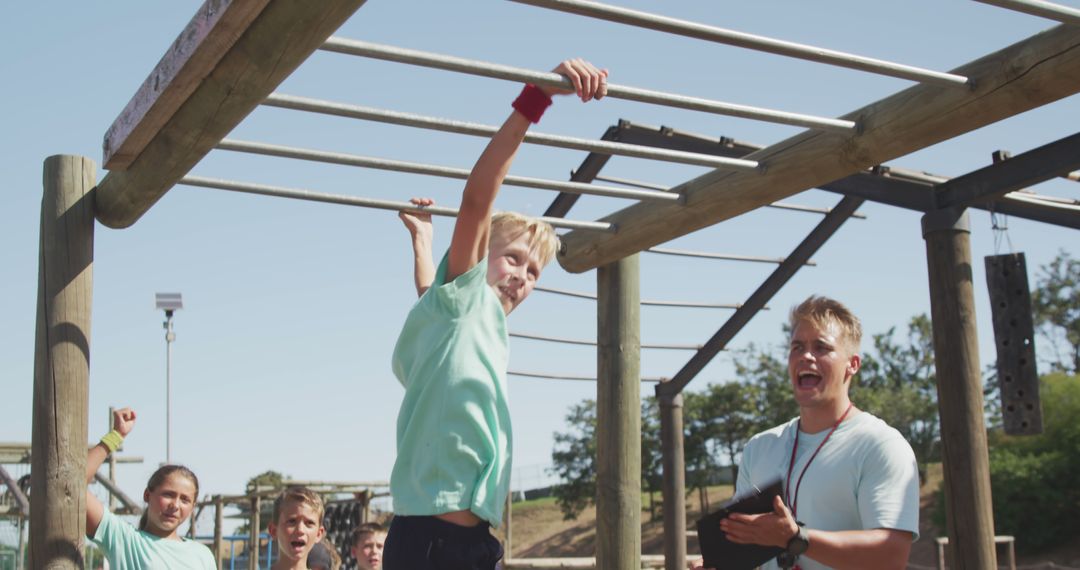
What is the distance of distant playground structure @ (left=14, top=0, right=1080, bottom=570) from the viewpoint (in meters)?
2.99

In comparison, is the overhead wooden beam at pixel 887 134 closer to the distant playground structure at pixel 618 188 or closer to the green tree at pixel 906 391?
the distant playground structure at pixel 618 188

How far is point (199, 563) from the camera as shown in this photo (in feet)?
13.5

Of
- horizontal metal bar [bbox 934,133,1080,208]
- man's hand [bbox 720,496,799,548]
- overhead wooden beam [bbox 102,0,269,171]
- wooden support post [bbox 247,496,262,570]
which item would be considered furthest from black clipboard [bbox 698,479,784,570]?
wooden support post [bbox 247,496,262,570]

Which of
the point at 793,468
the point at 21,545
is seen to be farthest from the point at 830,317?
the point at 21,545

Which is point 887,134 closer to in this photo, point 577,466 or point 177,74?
point 177,74

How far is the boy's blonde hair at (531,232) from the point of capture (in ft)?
8.62

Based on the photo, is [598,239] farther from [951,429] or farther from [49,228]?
[49,228]

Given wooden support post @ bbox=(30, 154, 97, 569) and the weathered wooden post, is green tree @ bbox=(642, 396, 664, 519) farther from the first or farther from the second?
wooden support post @ bbox=(30, 154, 97, 569)

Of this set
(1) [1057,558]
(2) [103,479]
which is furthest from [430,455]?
(1) [1057,558]

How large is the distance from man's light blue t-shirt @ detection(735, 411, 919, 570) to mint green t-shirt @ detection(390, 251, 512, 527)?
614mm

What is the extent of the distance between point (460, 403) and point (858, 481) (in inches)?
37.3

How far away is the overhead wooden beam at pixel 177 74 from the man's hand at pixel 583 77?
2.35 ft

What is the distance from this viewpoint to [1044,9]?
3.05 meters

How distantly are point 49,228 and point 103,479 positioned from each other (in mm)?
7044
